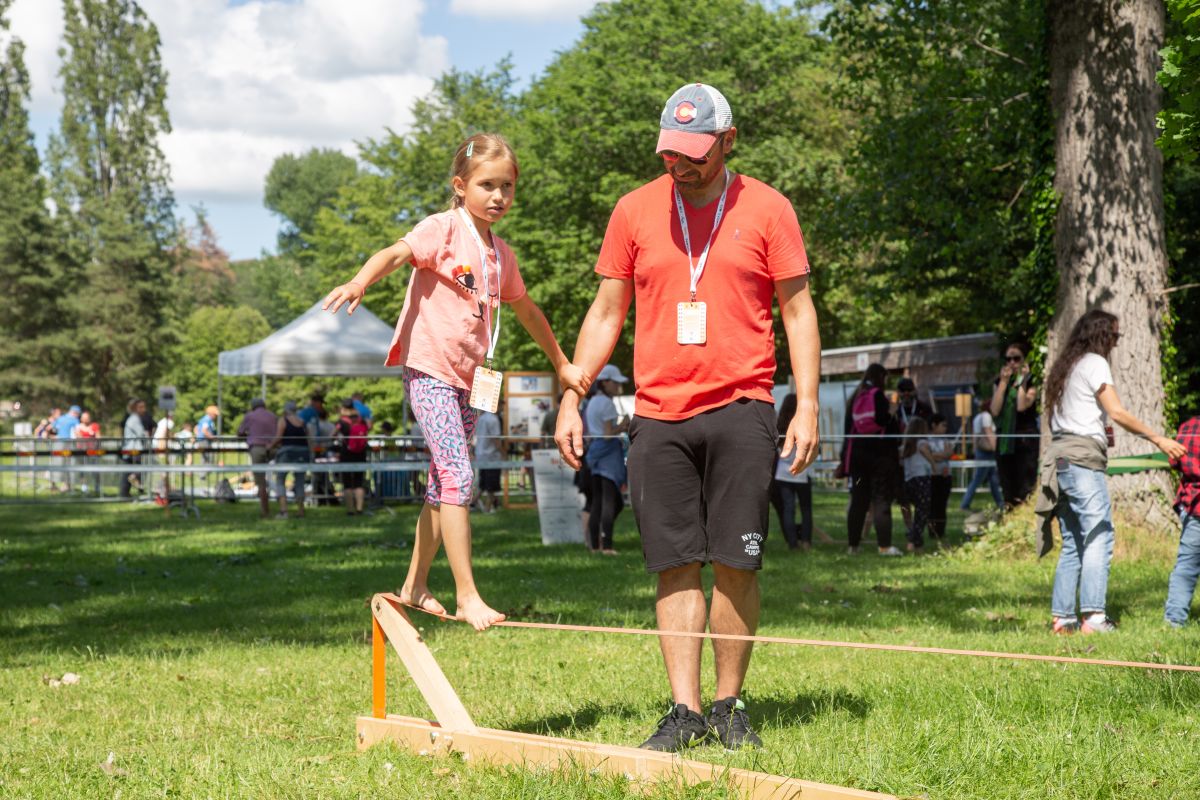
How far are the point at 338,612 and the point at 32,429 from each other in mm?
47043

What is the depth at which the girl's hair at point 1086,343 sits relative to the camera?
8.15 m

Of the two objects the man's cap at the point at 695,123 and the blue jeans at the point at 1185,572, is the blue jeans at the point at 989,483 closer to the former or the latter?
the blue jeans at the point at 1185,572

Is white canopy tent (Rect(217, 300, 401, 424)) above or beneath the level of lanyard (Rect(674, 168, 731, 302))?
above

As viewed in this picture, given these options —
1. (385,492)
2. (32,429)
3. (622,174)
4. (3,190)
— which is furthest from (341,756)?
(3,190)

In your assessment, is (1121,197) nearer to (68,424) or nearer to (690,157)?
(690,157)

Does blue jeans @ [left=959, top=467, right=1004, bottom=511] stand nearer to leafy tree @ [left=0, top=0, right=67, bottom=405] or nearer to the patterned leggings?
the patterned leggings

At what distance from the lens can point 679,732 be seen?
14.9 ft

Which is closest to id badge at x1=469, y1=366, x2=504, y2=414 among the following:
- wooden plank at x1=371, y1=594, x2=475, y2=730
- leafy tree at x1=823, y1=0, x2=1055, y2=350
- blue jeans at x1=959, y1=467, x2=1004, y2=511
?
wooden plank at x1=371, y1=594, x2=475, y2=730

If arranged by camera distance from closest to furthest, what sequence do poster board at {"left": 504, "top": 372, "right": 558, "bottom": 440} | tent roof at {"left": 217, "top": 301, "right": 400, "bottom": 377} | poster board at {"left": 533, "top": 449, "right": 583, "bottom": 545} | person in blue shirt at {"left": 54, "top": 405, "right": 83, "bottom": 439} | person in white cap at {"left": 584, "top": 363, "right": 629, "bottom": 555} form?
person in white cap at {"left": 584, "top": 363, "right": 629, "bottom": 555}
poster board at {"left": 533, "top": 449, "right": 583, "bottom": 545}
tent roof at {"left": 217, "top": 301, "right": 400, "bottom": 377}
poster board at {"left": 504, "top": 372, "right": 558, "bottom": 440}
person in blue shirt at {"left": 54, "top": 405, "right": 83, "bottom": 439}

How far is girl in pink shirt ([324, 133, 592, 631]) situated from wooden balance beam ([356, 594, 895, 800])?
0.19 meters

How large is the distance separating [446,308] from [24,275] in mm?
56114

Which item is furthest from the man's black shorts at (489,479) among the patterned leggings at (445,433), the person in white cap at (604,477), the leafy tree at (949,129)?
the patterned leggings at (445,433)

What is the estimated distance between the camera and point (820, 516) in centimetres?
2059

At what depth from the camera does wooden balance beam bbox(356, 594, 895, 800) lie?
3842 mm
